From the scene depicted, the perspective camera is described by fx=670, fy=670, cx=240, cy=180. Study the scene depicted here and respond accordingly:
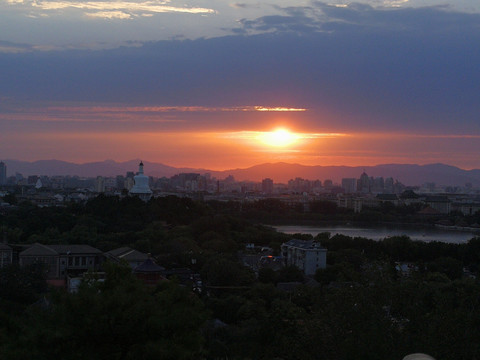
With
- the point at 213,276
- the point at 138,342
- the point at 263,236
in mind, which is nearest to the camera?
the point at 138,342

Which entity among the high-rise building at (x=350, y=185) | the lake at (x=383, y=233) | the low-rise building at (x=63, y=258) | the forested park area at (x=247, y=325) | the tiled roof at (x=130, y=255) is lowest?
the lake at (x=383, y=233)

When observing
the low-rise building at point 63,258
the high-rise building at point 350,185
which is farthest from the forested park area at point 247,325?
the high-rise building at point 350,185

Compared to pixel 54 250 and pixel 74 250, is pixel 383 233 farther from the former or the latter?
pixel 54 250

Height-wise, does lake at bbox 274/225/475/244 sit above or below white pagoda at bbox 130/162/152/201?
below

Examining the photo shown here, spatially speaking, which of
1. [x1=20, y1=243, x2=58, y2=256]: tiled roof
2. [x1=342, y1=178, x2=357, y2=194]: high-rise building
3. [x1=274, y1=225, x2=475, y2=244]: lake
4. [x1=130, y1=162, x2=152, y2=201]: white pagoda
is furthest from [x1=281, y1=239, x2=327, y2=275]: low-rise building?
[x1=342, y1=178, x2=357, y2=194]: high-rise building

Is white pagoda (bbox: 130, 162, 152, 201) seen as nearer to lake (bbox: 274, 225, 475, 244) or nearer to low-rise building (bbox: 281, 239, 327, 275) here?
lake (bbox: 274, 225, 475, 244)

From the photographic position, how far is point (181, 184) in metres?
71.7

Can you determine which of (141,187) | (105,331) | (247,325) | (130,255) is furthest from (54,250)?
(141,187)

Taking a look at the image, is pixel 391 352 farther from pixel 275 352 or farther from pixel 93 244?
pixel 93 244

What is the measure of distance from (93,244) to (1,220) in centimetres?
479

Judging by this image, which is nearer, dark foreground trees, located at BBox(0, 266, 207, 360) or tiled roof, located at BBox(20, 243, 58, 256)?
dark foreground trees, located at BBox(0, 266, 207, 360)

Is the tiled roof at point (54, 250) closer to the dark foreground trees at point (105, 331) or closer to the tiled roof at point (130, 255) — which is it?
the tiled roof at point (130, 255)

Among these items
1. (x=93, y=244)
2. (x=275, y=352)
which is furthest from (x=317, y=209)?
(x=275, y=352)

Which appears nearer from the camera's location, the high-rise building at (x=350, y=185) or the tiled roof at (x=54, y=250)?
the tiled roof at (x=54, y=250)
